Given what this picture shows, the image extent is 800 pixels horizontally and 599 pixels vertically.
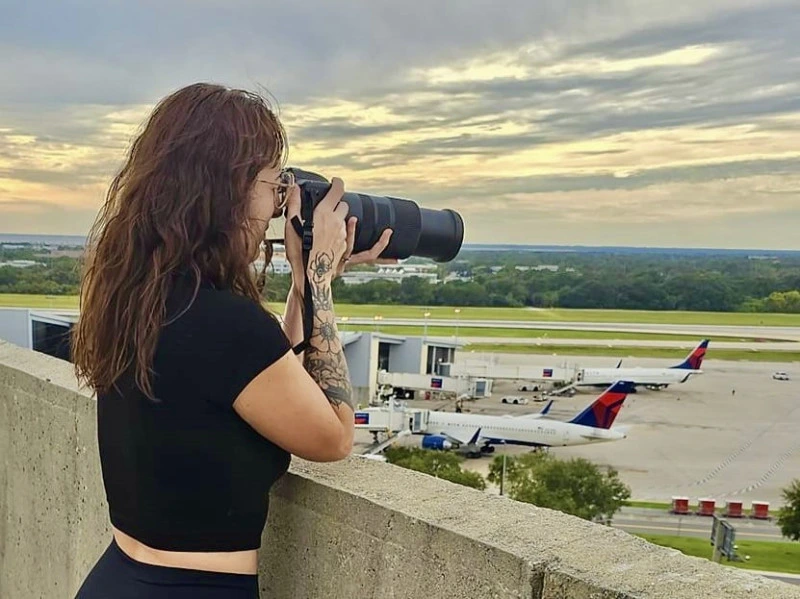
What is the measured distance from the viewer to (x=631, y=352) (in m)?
46.5

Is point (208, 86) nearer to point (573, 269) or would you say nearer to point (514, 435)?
point (514, 435)

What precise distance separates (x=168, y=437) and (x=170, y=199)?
10.8 inches

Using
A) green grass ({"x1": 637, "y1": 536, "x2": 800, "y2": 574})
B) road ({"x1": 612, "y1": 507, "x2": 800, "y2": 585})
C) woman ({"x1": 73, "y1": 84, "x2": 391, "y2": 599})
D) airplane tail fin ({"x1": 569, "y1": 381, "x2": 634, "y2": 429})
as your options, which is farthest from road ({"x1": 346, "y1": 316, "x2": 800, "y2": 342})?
woman ({"x1": 73, "y1": 84, "x2": 391, "y2": 599})

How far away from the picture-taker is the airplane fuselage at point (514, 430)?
2244 cm

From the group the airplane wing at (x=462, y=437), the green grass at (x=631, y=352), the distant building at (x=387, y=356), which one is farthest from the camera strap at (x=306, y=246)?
the green grass at (x=631, y=352)

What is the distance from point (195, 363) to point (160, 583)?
28 cm

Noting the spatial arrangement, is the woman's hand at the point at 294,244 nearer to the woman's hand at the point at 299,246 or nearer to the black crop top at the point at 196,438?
the woman's hand at the point at 299,246

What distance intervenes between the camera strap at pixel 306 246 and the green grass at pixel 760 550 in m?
13.3

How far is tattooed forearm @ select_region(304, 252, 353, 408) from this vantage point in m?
0.99

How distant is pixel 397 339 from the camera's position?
32250 mm

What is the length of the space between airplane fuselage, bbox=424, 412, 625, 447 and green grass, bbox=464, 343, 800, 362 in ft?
63.1

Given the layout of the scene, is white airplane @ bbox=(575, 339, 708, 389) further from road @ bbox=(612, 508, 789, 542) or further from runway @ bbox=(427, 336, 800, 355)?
road @ bbox=(612, 508, 789, 542)

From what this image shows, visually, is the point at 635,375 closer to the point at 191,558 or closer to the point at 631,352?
the point at 631,352

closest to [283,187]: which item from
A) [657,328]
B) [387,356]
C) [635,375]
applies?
[387,356]
